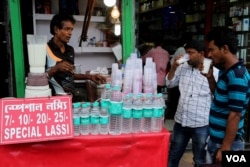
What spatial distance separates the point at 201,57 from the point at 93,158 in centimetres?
141

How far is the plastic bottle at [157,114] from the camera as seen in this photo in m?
2.16

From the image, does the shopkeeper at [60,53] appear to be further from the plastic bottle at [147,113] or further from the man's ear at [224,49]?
the man's ear at [224,49]

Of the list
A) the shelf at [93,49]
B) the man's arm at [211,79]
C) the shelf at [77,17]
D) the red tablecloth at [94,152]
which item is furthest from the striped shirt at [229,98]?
the shelf at [77,17]

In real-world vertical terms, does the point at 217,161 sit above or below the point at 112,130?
below

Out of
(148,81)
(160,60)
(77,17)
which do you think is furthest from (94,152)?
(160,60)

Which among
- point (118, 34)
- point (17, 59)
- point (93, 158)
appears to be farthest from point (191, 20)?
point (93, 158)

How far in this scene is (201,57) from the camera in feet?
8.91

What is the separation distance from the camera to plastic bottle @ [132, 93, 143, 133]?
2127mm

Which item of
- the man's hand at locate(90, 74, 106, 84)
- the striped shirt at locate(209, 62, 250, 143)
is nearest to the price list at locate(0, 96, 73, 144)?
the man's hand at locate(90, 74, 106, 84)

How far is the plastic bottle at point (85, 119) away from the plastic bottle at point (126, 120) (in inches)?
10.7

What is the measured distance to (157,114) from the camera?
7.09 feet

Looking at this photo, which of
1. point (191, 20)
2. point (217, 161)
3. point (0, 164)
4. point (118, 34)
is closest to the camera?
point (0, 164)

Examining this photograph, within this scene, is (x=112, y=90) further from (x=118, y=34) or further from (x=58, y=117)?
(x=118, y=34)

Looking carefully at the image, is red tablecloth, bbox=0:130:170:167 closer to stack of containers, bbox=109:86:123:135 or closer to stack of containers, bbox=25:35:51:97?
stack of containers, bbox=109:86:123:135
